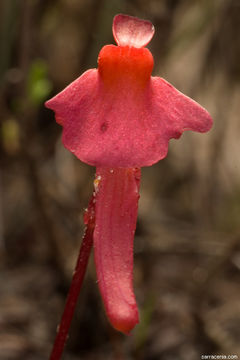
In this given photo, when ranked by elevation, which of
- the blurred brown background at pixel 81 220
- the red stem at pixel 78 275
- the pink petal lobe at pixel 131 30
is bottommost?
the blurred brown background at pixel 81 220

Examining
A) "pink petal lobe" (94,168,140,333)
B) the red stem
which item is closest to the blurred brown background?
the red stem

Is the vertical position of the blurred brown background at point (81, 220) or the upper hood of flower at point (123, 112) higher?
the upper hood of flower at point (123, 112)

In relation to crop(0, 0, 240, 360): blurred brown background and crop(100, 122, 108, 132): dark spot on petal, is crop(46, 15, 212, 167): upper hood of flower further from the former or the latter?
crop(0, 0, 240, 360): blurred brown background

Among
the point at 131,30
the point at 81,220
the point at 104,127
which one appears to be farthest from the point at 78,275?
the point at 81,220

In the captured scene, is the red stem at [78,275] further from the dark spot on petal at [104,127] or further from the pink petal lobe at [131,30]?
the pink petal lobe at [131,30]

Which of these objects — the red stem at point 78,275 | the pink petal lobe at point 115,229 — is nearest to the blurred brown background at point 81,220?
the red stem at point 78,275

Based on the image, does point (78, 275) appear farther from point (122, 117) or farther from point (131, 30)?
point (131, 30)

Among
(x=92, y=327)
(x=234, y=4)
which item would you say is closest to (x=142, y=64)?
(x=92, y=327)
